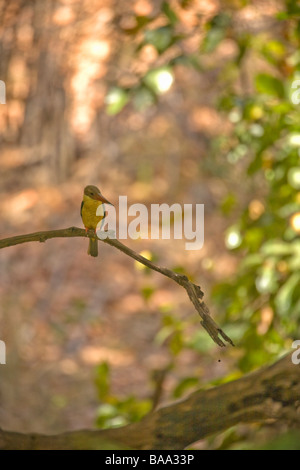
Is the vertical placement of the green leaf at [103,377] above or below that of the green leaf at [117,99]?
below

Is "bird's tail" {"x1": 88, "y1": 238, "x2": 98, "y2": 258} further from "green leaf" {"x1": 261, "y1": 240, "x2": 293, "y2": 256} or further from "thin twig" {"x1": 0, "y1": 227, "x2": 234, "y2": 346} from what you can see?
"green leaf" {"x1": 261, "y1": 240, "x2": 293, "y2": 256}

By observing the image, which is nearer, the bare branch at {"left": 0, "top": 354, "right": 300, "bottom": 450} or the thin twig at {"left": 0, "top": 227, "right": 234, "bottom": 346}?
the thin twig at {"left": 0, "top": 227, "right": 234, "bottom": 346}

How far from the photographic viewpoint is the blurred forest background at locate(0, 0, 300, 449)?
1534mm

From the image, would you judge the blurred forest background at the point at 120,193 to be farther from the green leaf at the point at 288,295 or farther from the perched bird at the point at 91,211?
the perched bird at the point at 91,211

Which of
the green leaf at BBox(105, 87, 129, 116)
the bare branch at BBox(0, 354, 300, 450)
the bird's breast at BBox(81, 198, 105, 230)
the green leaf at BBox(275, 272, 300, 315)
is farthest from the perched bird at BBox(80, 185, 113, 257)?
the green leaf at BBox(275, 272, 300, 315)

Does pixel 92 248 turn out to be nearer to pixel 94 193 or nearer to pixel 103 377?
pixel 94 193

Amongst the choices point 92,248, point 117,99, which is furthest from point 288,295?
point 92,248

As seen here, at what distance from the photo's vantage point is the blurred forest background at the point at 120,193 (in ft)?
5.03

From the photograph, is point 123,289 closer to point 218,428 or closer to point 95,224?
point 218,428

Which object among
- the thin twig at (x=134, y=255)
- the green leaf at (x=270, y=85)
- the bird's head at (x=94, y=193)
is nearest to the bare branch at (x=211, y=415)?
the thin twig at (x=134, y=255)

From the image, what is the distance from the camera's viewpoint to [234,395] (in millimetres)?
988

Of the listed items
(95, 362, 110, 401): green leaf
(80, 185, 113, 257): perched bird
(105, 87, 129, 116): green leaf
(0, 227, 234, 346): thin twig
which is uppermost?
(105, 87, 129, 116): green leaf
